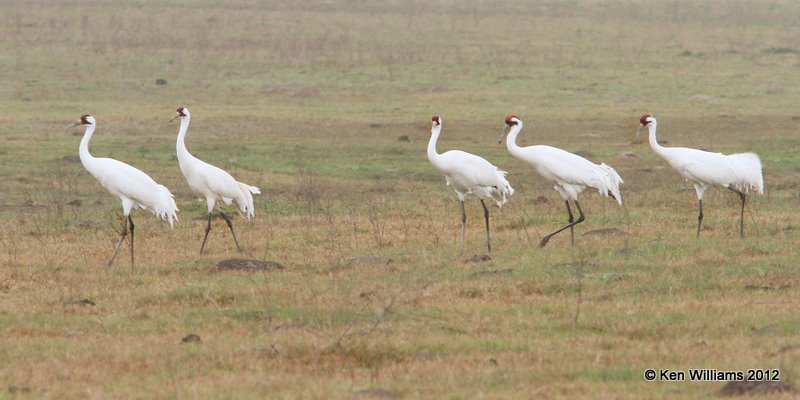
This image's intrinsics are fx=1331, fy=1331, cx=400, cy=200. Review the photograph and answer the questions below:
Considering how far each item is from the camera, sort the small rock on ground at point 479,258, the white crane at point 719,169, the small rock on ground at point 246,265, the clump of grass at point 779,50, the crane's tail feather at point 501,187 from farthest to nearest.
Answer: the clump of grass at point 779,50 < the crane's tail feather at point 501,187 < the white crane at point 719,169 < the small rock on ground at point 479,258 < the small rock on ground at point 246,265

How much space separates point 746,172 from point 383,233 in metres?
3.74

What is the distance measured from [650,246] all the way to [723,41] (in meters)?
32.9

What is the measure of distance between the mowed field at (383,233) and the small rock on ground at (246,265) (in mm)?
161

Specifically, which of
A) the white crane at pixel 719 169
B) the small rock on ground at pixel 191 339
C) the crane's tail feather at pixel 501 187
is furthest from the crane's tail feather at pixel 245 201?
the small rock on ground at pixel 191 339

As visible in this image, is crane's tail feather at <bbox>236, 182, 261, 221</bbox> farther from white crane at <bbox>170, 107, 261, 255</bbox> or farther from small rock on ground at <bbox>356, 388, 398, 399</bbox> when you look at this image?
small rock on ground at <bbox>356, 388, 398, 399</bbox>

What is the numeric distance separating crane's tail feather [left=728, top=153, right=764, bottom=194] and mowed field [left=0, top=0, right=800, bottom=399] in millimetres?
435

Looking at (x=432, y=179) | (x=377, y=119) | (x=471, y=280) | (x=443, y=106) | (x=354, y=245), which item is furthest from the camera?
(x=443, y=106)

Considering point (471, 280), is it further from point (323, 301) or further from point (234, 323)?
point (234, 323)

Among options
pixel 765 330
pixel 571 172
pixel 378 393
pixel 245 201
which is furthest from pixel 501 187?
pixel 378 393

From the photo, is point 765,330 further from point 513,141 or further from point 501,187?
point 513,141

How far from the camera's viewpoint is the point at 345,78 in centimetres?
3456

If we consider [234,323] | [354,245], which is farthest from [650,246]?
[234,323]

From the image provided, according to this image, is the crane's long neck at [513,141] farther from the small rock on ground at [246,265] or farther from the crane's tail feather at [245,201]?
the small rock on ground at [246,265]

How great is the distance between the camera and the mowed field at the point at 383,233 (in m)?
7.97
